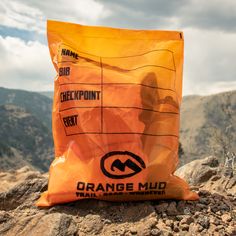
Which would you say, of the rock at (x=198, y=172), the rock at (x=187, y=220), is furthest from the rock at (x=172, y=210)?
the rock at (x=198, y=172)

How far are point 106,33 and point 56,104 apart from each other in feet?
2.36

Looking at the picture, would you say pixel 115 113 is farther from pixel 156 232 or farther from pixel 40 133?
pixel 40 133

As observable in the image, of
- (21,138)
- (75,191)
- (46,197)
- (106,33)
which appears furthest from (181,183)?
(21,138)

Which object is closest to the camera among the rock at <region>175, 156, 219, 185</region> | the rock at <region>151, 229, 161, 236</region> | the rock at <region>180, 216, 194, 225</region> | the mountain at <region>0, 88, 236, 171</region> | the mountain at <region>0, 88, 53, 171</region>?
the rock at <region>151, 229, 161, 236</region>

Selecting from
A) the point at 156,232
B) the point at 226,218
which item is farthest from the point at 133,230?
the point at 226,218

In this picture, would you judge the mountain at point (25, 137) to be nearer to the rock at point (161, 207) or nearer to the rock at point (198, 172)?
the rock at point (198, 172)

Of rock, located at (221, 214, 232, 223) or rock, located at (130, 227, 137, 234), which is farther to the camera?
rock, located at (221, 214, 232, 223)

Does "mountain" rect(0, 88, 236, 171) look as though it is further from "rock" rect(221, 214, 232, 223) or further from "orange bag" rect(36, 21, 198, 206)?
"rock" rect(221, 214, 232, 223)

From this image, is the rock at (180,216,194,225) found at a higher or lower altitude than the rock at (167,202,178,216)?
lower

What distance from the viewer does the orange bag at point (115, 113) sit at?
119 inches

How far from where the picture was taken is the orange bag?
3.02 meters

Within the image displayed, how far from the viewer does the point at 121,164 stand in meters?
3.01

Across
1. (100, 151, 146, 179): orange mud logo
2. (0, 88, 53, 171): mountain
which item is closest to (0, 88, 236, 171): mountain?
(0, 88, 53, 171): mountain

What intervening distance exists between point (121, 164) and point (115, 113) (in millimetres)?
393
